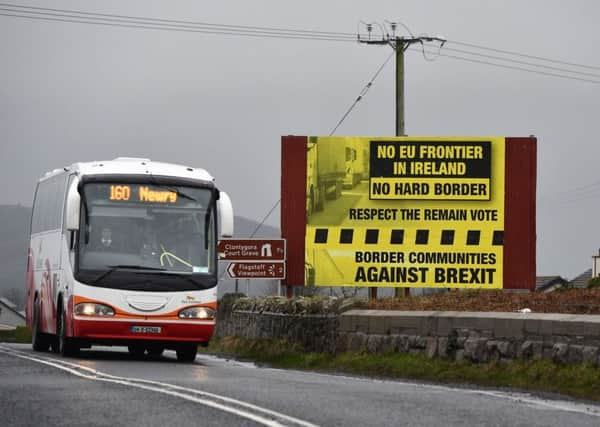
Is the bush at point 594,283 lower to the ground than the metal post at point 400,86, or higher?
lower

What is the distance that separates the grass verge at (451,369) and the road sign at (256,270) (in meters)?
6.39

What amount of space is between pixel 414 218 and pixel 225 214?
1167cm

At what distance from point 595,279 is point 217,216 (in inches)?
271

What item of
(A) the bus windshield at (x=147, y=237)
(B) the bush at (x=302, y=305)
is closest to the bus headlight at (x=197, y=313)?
(A) the bus windshield at (x=147, y=237)

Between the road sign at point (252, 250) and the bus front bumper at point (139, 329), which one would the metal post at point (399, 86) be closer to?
the road sign at point (252, 250)

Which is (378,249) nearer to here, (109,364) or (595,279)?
(595,279)

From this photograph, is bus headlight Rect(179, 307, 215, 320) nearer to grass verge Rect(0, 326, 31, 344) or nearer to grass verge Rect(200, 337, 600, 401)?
grass verge Rect(200, 337, 600, 401)

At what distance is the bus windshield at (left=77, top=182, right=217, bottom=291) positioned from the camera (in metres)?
22.2

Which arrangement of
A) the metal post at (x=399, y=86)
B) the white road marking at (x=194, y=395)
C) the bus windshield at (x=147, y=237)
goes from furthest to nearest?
the metal post at (x=399, y=86) → the bus windshield at (x=147, y=237) → the white road marking at (x=194, y=395)

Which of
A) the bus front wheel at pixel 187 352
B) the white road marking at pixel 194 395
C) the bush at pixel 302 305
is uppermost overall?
the bush at pixel 302 305

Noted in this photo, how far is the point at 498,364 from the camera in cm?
1827

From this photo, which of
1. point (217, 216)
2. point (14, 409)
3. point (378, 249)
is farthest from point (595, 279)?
point (14, 409)

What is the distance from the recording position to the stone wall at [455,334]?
16594 millimetres

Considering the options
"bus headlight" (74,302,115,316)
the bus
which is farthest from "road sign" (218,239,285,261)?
"bus headlight" (74,302,115,316)
